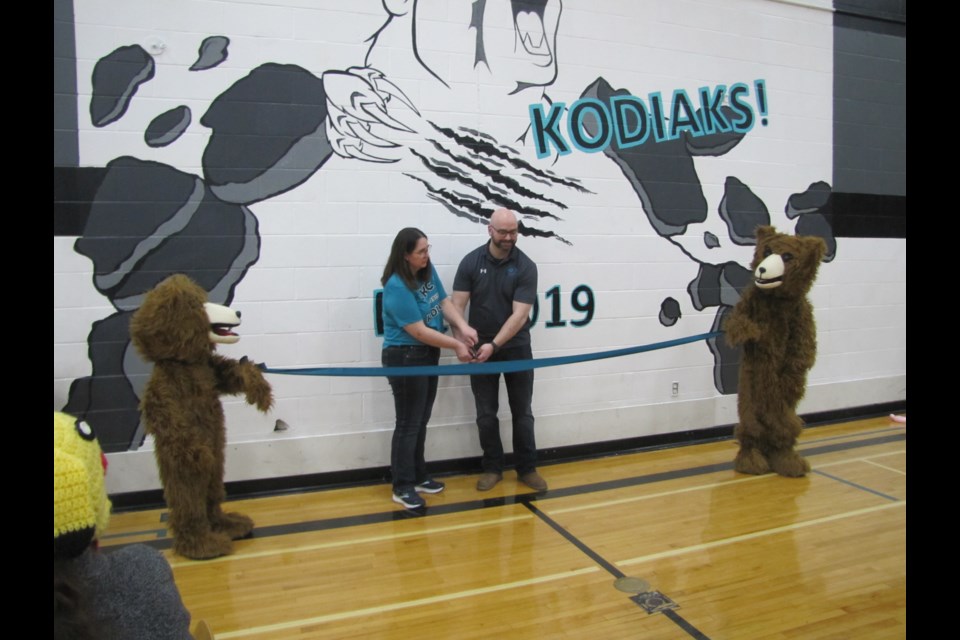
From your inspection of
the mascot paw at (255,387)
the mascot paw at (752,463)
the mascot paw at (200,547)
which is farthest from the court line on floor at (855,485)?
the mascot paw at (200,547)

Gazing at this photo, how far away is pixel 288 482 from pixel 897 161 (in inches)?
204

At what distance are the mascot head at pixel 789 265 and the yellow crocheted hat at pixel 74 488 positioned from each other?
349 centimetres

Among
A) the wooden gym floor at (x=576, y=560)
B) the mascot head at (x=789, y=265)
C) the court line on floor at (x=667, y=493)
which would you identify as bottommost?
the wooden gym floor at (x=576, y=560)

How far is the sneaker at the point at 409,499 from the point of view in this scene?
11.4 ft

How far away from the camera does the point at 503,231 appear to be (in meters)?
3.61

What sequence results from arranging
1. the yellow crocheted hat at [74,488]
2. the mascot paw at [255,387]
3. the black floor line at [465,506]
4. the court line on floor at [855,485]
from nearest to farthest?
the yellow crocheted hat at [74,488]
the mascot paw at [255,387]
the black floor line at [465,506]
the court line on floor at [855,485]

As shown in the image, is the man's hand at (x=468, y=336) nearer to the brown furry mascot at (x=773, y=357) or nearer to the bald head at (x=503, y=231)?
the bald head at (x=503, y=231)

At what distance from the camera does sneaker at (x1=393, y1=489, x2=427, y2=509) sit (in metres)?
3.48

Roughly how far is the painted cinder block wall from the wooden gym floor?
0.56m

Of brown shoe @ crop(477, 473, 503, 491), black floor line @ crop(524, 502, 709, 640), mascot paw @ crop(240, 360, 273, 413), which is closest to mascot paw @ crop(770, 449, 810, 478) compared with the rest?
black floor line @ crop(524, 502, 709, 640)

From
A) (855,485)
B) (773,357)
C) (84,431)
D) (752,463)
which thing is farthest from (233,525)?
(855,485)

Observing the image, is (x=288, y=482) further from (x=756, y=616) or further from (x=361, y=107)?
(x=756, y=616)

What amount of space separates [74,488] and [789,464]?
3849mm
